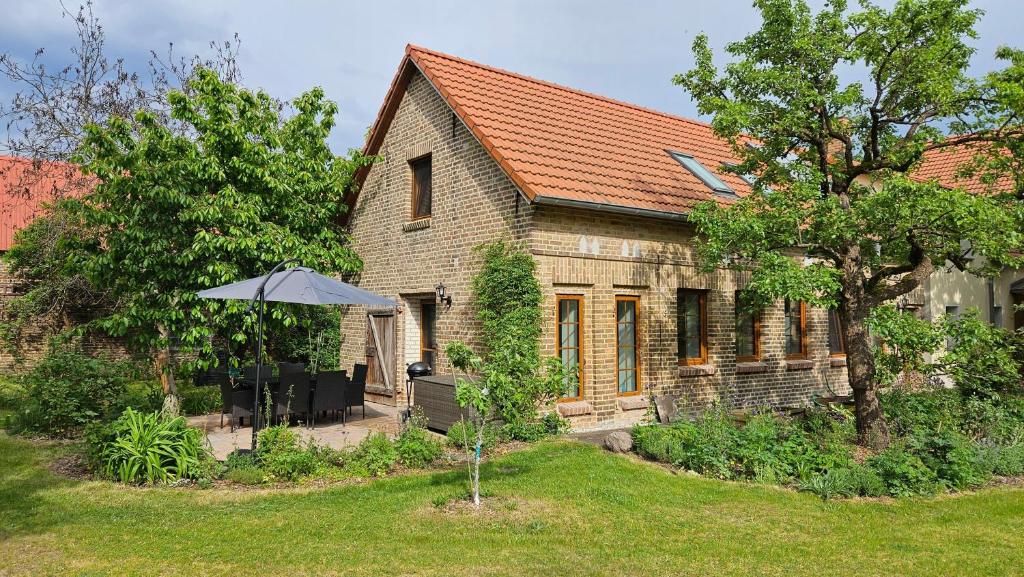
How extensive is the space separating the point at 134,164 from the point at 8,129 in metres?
6.01

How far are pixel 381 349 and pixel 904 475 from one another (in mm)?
9376

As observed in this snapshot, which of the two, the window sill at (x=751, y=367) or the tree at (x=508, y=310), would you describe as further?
the window sill at (x=751, y=367)

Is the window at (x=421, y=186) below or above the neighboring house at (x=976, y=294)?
above

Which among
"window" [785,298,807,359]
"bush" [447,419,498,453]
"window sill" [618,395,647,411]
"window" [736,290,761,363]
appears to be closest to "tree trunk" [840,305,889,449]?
"window sill" [618,395,647,411]

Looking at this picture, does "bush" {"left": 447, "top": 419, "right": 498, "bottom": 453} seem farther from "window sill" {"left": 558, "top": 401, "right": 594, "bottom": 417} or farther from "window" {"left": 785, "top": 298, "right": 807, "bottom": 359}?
"window" {"left": 785, "top": 298, "right": 807, "bottom": 359}

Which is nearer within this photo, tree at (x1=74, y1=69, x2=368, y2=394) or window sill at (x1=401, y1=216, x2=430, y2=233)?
tree at (x1=74, y1=69, x2=368, y2=394)

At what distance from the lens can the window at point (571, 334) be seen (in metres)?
10.3

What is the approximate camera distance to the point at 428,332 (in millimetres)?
12711

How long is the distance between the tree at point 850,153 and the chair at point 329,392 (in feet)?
19.1

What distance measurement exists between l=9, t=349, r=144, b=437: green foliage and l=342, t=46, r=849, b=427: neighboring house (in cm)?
476

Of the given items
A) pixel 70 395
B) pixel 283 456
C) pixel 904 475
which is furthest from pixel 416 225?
pixel 904 475

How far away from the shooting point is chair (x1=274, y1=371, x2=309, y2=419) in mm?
9609

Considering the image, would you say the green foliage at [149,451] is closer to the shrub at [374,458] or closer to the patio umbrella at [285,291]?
the patio umbrella at [285,291]

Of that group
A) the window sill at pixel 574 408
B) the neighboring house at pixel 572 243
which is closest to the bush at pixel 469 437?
the window sill at pixel 574 408
